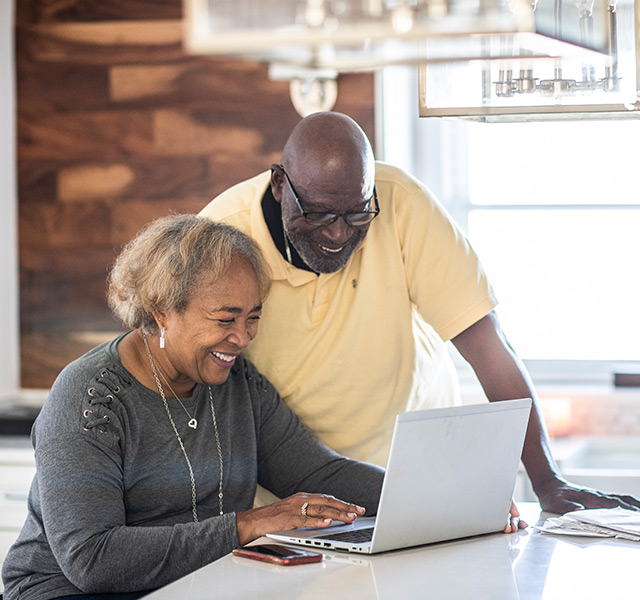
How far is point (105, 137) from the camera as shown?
12.5ft

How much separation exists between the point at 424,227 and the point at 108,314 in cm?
189

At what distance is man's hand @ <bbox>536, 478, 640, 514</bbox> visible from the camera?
6.57 ft

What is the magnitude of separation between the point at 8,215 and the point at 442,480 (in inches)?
103

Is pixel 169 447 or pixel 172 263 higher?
pixel 172 263

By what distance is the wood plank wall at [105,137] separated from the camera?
12.3 ft

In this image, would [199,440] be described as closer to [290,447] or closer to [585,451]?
[290,447]

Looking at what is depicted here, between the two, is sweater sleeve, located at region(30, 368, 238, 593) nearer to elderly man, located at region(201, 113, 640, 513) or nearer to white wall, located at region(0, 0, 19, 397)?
elderly man, located at region(201, 113, 640, 513)

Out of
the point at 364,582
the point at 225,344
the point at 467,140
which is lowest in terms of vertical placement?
the point at 364,582

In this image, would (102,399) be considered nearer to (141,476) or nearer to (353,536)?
(141,476)

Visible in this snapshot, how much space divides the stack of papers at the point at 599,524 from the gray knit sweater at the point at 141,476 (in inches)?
15.6

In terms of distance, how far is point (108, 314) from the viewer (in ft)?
12.6

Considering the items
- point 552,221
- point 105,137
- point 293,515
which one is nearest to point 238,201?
point 293,515

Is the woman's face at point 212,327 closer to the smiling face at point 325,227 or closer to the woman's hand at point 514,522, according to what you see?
the smiling face at point 325,227

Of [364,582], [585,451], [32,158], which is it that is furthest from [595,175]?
[364,582]
